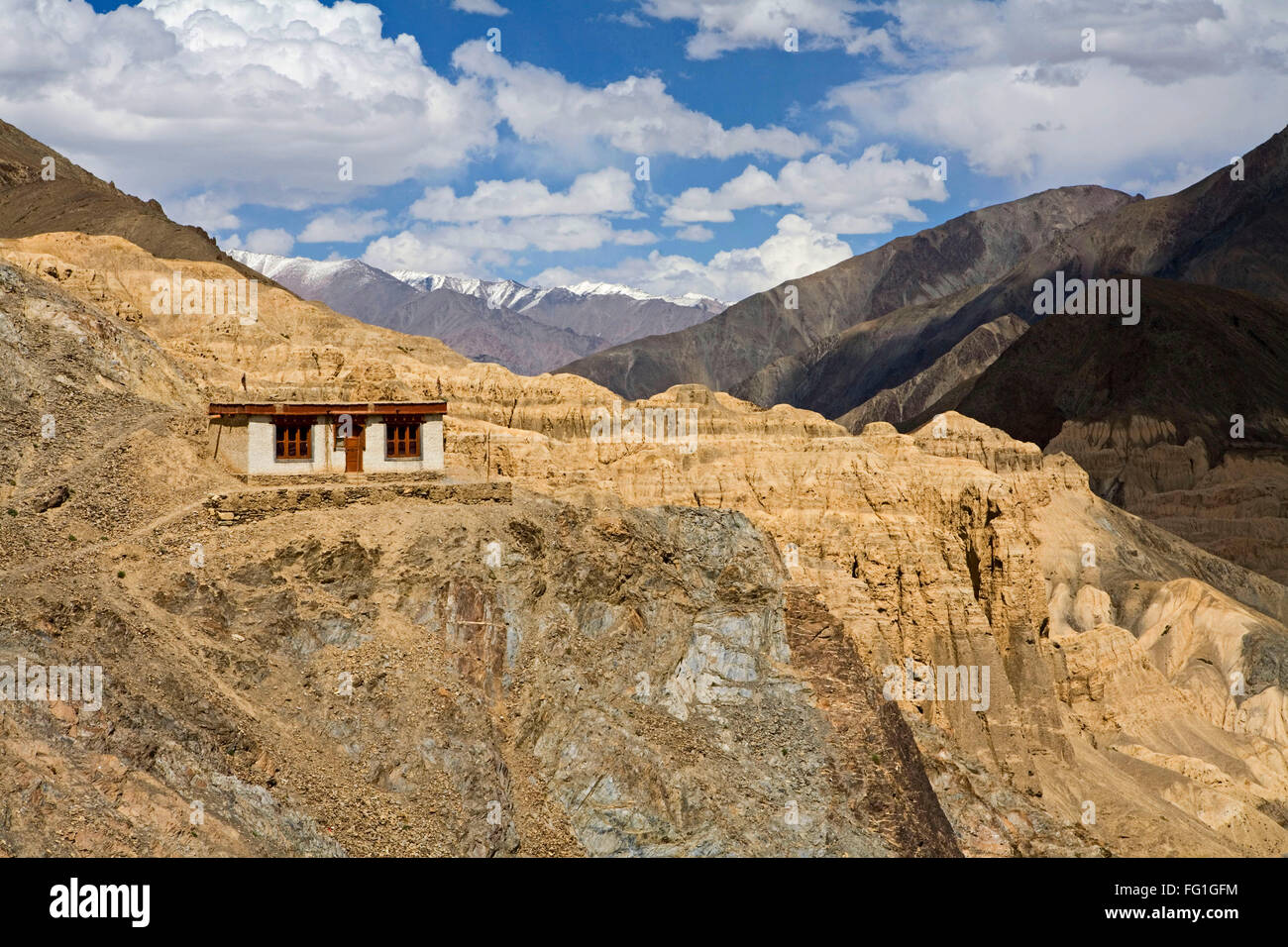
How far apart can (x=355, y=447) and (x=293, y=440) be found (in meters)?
1.80

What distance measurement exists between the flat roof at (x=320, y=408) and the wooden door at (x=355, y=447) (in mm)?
566

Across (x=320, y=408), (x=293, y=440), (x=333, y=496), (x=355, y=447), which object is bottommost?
(x=333, y=496)

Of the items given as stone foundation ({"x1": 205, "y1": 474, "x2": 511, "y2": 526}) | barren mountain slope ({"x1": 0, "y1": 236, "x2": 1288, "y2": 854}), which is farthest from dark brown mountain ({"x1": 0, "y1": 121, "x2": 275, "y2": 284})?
stone foundation ({"x1": 205, "y1": 474, "x2": 511, "y2": 526})

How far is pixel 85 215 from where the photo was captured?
9819 centimetres

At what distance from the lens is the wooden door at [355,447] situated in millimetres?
37781

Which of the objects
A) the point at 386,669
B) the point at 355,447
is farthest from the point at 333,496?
the point at 386,669

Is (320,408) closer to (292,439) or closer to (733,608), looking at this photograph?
(292,439)

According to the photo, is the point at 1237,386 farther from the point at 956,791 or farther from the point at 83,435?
the point at 83,435

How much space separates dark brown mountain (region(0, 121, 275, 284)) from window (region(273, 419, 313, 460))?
5696 centimetres

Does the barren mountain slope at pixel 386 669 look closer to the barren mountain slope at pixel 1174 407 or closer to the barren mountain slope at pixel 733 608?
the barren mountain slope at pixel 733 608

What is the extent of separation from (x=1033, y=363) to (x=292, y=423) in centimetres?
17114

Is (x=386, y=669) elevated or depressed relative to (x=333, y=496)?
depressed
